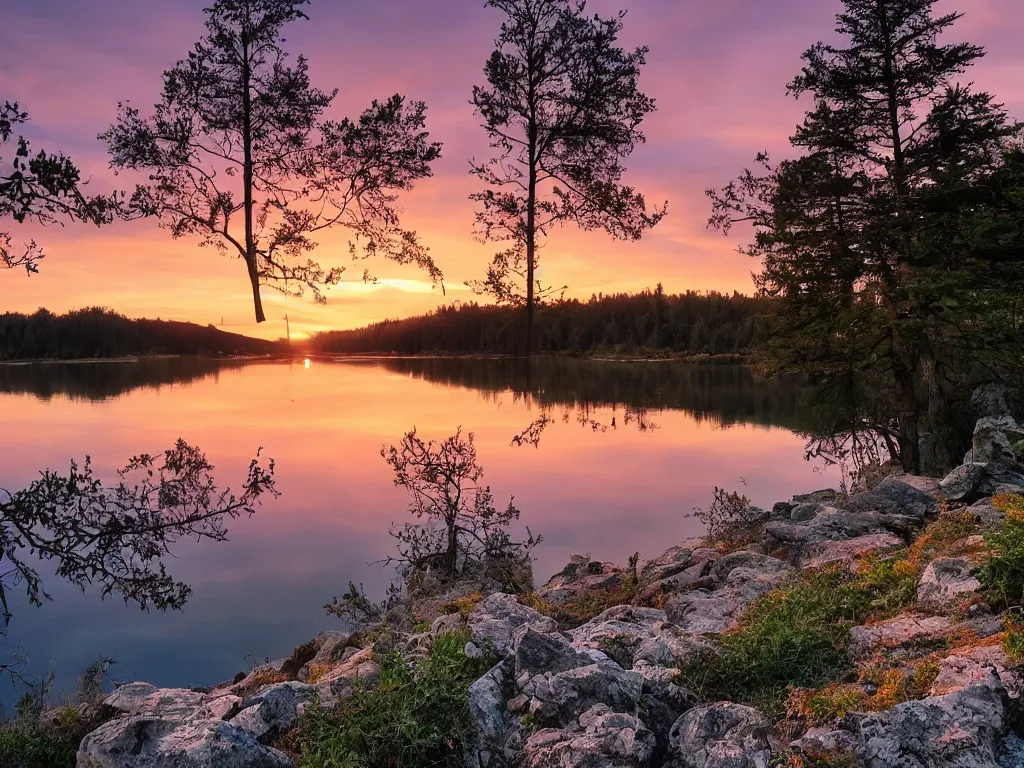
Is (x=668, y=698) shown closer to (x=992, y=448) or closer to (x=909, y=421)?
(x=992, y=448)

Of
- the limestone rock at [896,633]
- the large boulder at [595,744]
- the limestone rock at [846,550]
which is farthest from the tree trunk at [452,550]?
the large boulder at [595,744]

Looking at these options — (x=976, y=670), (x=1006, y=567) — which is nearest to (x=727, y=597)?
(x=1006, y=567)

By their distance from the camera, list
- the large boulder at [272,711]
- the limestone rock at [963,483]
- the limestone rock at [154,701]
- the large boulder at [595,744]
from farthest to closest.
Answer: the limestone rock at [963,483] < the limestone rock at [154,701] < the large boulder at [272,711] < the large boulder at [595,744]

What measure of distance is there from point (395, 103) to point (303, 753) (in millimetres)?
7823

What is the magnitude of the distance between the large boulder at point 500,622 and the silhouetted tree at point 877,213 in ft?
41.6

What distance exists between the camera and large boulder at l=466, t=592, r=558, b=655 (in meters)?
6.45

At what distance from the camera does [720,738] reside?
4.80m

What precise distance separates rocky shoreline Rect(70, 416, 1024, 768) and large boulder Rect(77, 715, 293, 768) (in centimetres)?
1

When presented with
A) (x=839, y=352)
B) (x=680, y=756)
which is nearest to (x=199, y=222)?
(x=680, y=756)


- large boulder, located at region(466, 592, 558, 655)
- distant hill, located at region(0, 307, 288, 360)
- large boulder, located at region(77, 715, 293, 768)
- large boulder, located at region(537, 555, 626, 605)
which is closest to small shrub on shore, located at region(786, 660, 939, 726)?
large boulder, located at region(466, 592, 558, 655)

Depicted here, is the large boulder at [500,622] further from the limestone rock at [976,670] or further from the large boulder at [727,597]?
the limestone rock at [976,670]

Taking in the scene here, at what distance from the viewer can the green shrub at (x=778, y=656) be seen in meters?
5.55

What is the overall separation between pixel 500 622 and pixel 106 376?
87.4 feet

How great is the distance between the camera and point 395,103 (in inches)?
372
